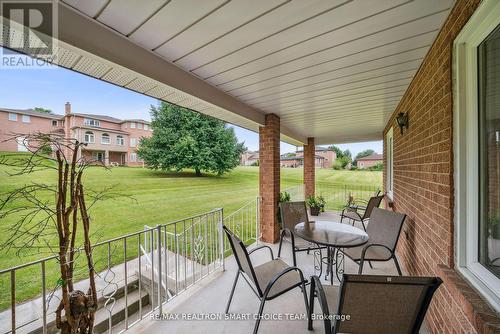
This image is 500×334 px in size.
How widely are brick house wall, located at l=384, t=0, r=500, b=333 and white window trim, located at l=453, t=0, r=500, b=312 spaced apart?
0.05 meters

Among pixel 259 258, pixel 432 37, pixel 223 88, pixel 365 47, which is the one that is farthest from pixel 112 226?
pixel 432 37

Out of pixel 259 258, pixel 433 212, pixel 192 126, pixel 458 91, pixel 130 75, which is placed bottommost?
pixel 259 258

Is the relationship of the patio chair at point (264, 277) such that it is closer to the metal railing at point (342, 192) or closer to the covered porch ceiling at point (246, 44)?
the covered porch ceiling at point (246, 44)

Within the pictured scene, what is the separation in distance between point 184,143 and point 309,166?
8212 mm

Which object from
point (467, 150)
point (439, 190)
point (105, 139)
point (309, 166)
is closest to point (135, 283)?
point (439, 190)

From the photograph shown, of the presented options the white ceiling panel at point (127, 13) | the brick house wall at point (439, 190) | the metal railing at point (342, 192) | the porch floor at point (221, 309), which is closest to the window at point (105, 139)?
the metal railing at point (342, 192)

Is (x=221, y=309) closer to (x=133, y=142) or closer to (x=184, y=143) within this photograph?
(x=184, y=143)

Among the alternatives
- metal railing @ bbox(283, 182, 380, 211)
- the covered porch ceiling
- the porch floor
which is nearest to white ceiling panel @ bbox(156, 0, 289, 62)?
the covered porch ceiling

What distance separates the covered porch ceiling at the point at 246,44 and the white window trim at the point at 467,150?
0.31m

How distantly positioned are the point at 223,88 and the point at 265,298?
241cm

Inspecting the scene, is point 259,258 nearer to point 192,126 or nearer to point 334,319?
point 334,319

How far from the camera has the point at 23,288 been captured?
11.2ft

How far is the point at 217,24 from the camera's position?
1506 mm

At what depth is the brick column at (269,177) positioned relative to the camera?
3.89m
